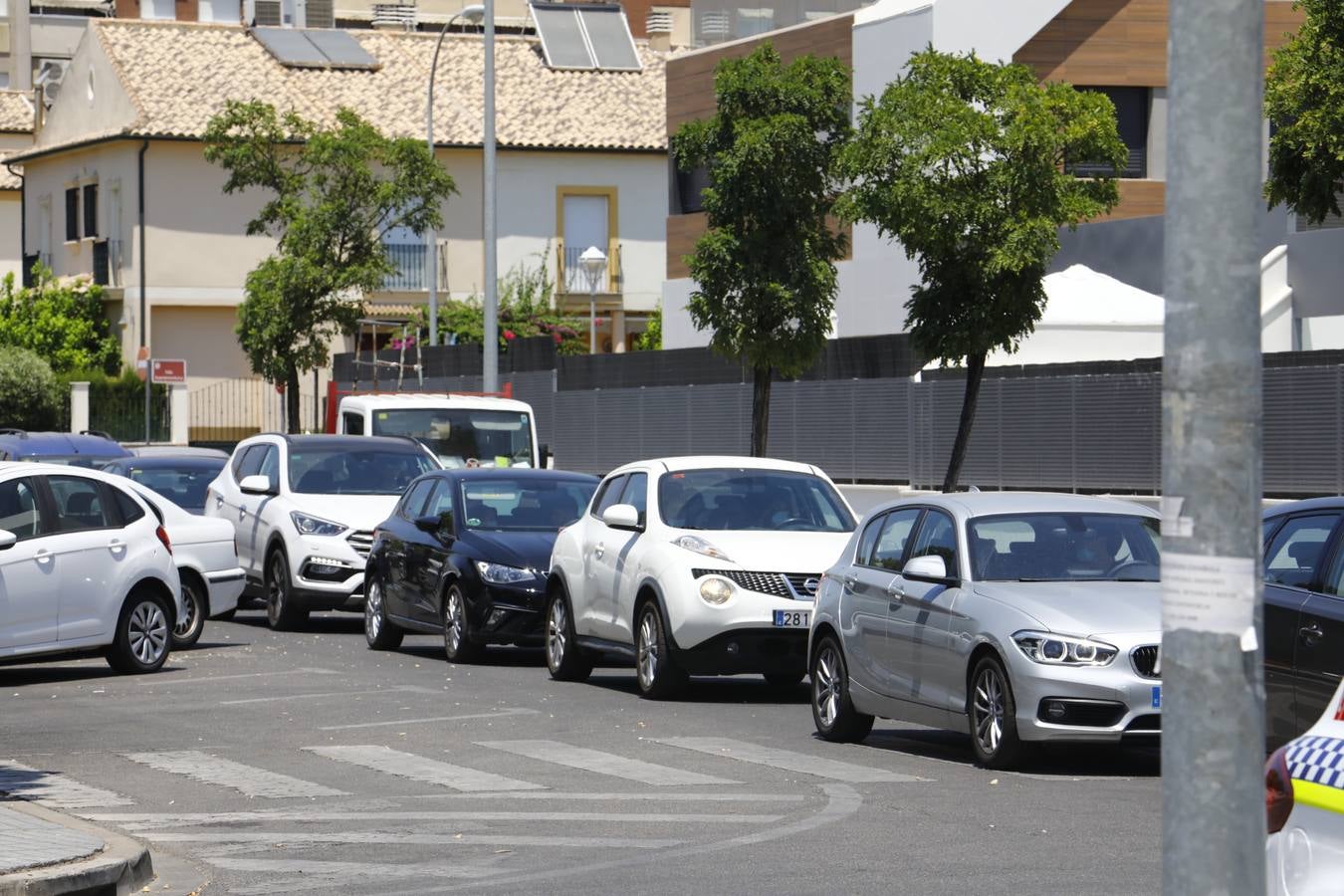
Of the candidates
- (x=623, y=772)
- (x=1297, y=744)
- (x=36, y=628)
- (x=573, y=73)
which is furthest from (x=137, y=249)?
(x=1297, y=744)

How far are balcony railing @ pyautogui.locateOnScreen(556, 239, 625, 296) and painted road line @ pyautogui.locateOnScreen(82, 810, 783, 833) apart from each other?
51.7 m

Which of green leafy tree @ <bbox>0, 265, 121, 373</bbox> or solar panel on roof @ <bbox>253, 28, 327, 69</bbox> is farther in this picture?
solar panel on roof @ <bbox>253, 28, 327, 69</bbox>

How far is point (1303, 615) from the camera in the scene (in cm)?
1127

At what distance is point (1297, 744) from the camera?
5668 mm

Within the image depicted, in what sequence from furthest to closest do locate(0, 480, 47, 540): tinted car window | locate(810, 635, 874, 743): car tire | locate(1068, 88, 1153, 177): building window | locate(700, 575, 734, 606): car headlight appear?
locate(1068, 88, 1153, 177): building window → locate(0, 480, 47, 540): tinted car window → locate(700, 575, 734, 606): car headlight → locate(810, 635, 874, 743): car tire

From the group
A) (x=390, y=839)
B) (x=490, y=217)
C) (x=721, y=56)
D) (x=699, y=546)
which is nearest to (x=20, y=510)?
(x=699, y=546)

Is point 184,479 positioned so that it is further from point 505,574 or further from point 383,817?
point 383,817

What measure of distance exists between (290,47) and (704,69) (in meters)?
25.1

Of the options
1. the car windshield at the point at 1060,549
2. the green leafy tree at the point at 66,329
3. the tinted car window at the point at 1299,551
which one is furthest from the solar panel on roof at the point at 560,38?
the tinted car window at the point at 1299,551

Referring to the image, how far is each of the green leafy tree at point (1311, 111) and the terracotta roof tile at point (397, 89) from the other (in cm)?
4406

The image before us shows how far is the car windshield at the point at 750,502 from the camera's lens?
17250 mm

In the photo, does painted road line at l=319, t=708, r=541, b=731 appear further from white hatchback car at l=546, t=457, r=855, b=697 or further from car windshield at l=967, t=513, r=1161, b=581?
car windshield at l=967, t=513, r=1161, b=581

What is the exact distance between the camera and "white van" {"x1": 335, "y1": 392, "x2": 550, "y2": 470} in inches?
1086

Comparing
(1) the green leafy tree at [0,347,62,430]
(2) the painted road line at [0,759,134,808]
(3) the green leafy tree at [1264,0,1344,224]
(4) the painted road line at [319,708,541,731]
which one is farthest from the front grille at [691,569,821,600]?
(1) the green leafy tree at [0,347,62,430]
